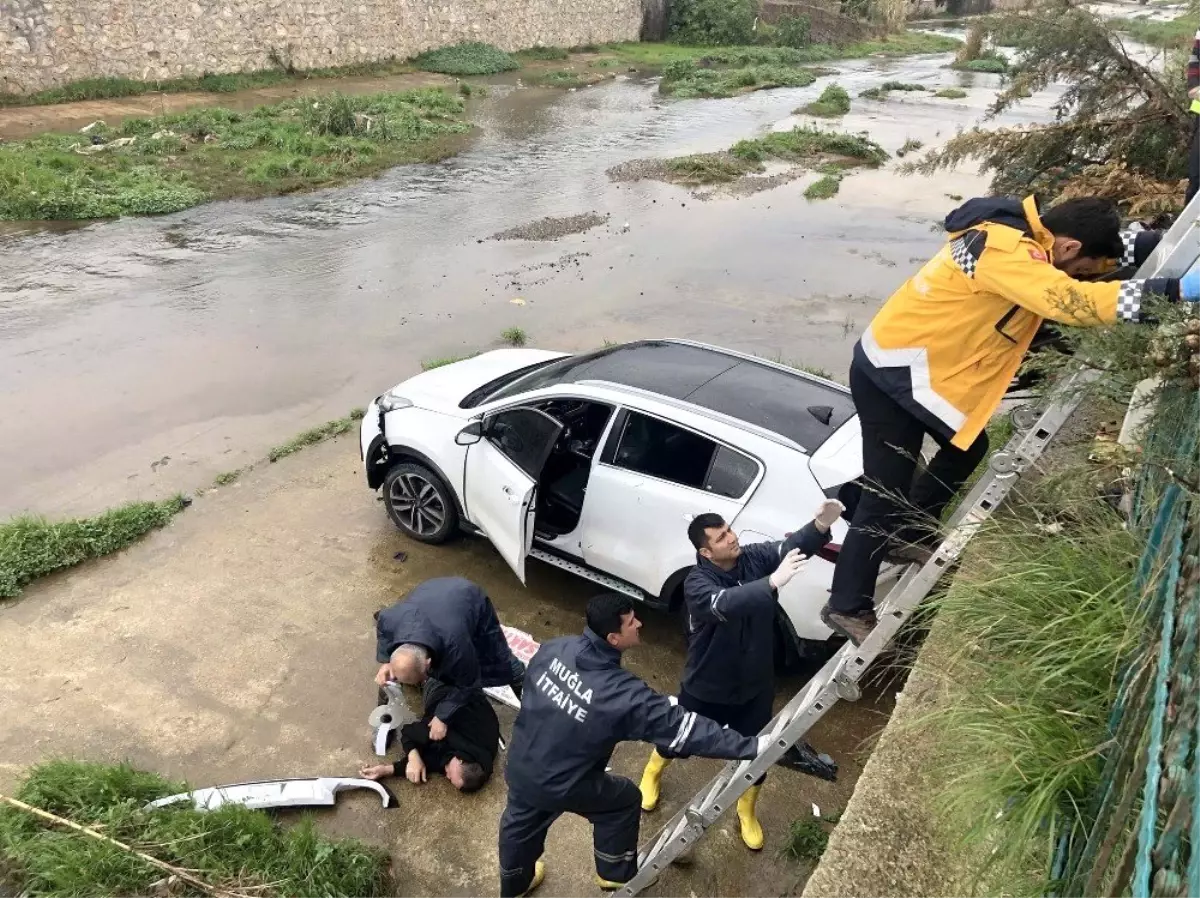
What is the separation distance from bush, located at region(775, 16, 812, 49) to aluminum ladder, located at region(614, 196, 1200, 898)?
4640cm

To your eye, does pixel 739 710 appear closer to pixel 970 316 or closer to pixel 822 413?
pixel 822 413

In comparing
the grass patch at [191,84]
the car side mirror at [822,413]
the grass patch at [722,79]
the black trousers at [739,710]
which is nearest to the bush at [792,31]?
the grass patch at [722,79]

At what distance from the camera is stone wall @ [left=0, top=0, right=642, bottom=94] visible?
64.5 feet

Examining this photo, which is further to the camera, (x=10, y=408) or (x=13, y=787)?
(x=10, y=408)

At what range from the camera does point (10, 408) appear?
8148 millimetres

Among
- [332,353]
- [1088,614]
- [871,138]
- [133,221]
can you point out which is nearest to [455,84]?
[871,138]

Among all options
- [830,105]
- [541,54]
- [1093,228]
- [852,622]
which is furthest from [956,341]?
[541,54]

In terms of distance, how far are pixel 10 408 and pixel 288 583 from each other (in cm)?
439

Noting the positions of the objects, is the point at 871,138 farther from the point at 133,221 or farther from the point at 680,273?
the point at 133,221

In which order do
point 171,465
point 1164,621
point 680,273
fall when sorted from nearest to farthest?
1. point 1164,621
2. point 171,465
3. point 680,273

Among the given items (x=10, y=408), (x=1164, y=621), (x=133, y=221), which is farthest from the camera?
(x=133, y=221)

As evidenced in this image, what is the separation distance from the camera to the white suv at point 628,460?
14.9ft

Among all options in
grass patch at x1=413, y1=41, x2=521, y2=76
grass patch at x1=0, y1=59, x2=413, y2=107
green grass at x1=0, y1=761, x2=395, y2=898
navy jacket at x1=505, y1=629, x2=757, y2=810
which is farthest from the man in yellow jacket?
grass patch at x1=413, y1=41, x2=521, y2=76

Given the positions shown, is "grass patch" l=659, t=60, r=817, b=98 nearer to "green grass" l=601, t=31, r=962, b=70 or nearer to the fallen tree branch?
"green grass" l=601, t=31, r=962, b=70
